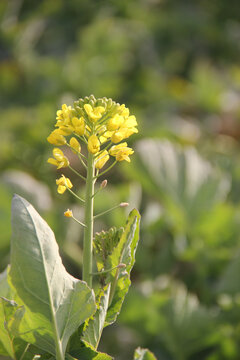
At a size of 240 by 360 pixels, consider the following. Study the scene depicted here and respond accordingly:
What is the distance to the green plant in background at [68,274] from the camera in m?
0.34

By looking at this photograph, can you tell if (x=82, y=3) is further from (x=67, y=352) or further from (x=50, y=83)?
(x=67, y=352)

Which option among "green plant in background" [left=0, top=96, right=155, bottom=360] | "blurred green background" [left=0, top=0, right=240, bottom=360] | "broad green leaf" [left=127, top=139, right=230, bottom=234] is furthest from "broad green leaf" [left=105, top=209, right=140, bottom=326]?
"broad green leaf" [left=127, top=139, right=230, bottom=234]

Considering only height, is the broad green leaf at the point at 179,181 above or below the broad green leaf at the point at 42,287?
above

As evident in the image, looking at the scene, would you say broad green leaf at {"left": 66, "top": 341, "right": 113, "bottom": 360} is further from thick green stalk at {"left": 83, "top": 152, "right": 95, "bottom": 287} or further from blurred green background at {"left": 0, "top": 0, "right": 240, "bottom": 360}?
blurred green background at {"left": 0, "top": 0, "right": 240, "bottom": 360}

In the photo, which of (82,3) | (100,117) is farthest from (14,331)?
(82,3)

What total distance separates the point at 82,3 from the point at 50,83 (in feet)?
2.23

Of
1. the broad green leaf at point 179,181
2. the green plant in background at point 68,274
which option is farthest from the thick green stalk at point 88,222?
the broad green leaf at point 179,181

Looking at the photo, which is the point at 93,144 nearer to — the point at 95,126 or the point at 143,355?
the point at 95,126

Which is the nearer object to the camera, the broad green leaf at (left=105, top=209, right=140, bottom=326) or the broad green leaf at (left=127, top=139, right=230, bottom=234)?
the broad green leaf at (left=105, top=209, right=140, bottom=326)

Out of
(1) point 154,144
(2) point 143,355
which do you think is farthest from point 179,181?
(2) point 143,355

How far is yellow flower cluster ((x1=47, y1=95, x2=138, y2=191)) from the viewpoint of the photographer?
36 cm

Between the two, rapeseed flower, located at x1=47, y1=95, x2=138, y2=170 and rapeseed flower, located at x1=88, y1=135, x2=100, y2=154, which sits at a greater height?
rapeseed flower, located at x1=47, y1=95, x2=138, y2=170

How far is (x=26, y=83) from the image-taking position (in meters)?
1.86

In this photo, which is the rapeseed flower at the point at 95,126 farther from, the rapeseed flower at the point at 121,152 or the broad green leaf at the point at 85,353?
the broad green leaf at the point at 85,353
